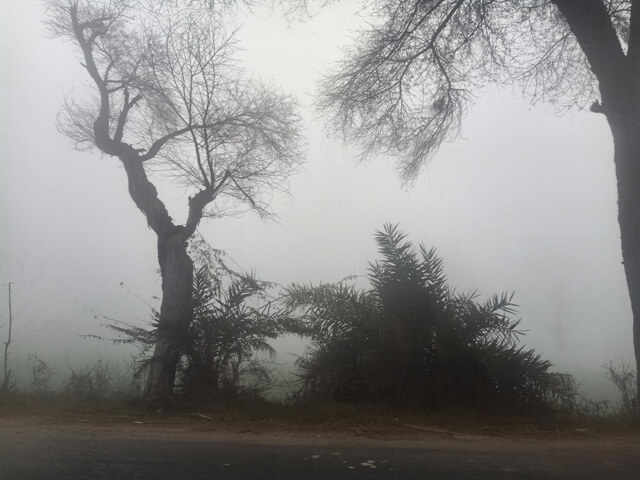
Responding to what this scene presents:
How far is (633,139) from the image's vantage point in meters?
9.04

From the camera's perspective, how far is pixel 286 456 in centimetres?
638

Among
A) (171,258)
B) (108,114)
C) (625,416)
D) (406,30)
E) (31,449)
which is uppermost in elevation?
(406,30)

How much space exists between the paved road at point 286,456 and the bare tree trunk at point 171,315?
189 centimetres

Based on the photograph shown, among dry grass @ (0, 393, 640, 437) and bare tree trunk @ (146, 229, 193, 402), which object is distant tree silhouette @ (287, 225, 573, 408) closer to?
dry grass @ (0, 393, 640, 437)

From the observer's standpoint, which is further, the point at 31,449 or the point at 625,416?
the point at 625,416

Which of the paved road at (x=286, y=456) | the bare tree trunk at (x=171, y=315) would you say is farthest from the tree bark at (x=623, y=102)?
the bare tree trunk at (x=171, y=315)

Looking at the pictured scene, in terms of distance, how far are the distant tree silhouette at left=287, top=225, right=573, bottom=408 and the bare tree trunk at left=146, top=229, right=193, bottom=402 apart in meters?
1.81

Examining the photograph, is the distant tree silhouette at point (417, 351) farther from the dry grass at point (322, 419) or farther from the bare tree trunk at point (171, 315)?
the bare tree trunk at point (171, 315)

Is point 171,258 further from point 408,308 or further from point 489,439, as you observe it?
point 489,439

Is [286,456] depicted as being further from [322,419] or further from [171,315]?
[171,315]

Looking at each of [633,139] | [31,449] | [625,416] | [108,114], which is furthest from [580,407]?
[108,114]

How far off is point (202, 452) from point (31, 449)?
1607 millimetres

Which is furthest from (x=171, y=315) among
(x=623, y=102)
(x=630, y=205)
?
(x=623, y=102)

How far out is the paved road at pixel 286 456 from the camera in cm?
575
